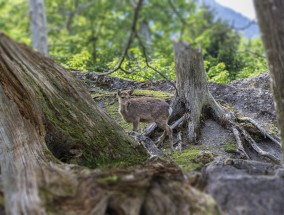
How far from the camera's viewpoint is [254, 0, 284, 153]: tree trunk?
366 centimetres

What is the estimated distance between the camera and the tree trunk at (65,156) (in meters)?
3.70

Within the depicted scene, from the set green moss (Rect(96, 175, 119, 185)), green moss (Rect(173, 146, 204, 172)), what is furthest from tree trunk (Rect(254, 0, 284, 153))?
green moss (Rect(173, 146, 204, 172))

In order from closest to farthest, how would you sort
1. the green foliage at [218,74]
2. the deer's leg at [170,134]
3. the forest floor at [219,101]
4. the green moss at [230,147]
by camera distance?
the green moss at [230,147], the deer's leg at [170,134], the forest floor at [219,101], the green foliage at [218,74]

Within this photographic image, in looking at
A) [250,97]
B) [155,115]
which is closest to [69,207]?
[155,115]

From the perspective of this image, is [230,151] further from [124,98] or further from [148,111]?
[124,98]

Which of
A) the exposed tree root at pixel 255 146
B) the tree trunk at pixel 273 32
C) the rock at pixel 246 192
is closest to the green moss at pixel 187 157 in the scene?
the exposed tree root at pixel 255 146

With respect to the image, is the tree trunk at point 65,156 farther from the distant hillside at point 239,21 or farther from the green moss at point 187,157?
the distant hillside at point 239,21

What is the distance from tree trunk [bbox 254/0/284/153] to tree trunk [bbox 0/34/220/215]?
4.39 feet

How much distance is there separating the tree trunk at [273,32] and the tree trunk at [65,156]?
1338 mm

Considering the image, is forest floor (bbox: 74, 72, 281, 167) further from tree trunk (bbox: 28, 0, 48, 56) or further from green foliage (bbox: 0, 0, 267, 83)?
tree trunk (bbox: 28, 0, 48, 56)

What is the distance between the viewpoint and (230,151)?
25.1 ft

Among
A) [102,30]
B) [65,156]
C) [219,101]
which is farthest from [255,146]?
[102,30]

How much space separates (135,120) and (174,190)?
186 inches

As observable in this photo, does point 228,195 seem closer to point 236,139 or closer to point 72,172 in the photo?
point 72,172
